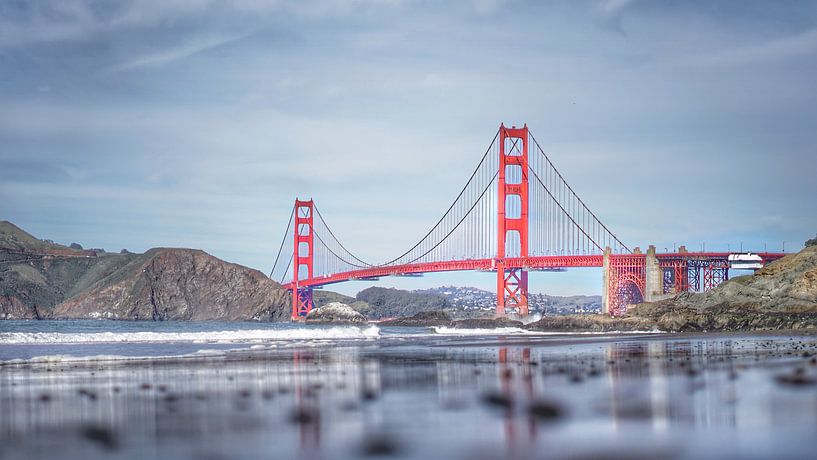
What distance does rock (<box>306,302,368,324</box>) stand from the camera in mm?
126438

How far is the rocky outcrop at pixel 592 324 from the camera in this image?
6062 cm

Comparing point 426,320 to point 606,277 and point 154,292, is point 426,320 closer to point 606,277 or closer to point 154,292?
point 606,277

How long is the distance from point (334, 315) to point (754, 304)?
269 ft

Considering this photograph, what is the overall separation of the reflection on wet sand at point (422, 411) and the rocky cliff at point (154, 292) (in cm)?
12627

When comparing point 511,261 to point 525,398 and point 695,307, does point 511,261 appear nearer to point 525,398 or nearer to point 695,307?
point 695,307

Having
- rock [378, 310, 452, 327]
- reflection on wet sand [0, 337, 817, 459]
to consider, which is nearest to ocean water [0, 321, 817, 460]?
reflection on wet sand [0, 337, 817, 459]

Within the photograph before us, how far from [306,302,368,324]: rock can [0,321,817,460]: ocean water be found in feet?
346

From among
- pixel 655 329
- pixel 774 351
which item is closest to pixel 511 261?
pixel 655 329

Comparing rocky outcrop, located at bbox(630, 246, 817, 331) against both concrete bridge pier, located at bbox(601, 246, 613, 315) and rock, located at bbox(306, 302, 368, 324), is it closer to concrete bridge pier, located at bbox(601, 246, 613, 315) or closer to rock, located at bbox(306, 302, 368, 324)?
concrete bridge pier, located at bbox(601, 246, 613, 315)

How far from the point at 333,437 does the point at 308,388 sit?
19.3 ft

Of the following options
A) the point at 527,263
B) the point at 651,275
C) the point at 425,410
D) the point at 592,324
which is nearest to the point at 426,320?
the point at 527,263

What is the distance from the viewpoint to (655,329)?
57.9 m

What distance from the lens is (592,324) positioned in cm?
6694

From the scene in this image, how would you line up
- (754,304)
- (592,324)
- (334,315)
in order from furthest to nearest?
(334,315) < (592,324) < (754,304)
